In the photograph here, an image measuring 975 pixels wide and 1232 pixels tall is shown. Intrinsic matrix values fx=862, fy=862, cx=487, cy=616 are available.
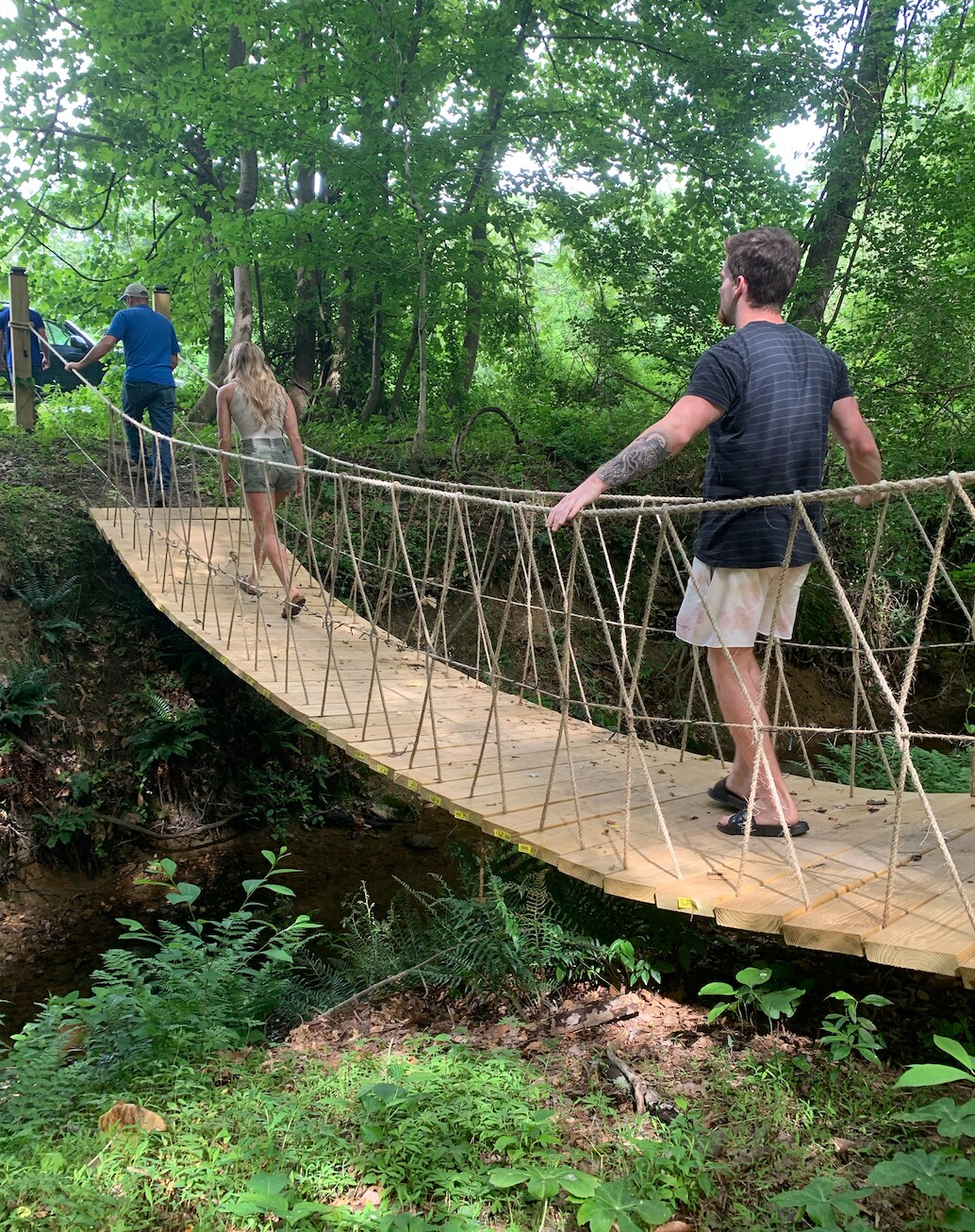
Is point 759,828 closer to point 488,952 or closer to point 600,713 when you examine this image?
point 488,952

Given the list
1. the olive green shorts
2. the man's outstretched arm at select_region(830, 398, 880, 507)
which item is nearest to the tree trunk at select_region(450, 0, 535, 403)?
the olive green shorts

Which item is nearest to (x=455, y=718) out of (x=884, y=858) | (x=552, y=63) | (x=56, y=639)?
(x=884, y=858)

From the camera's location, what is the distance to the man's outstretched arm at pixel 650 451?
2.01m

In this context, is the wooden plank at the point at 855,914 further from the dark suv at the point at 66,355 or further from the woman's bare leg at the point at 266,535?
the dark suv at the point at 66,355

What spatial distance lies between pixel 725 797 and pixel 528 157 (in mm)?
5716

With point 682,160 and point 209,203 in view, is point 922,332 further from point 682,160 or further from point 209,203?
point 209,203

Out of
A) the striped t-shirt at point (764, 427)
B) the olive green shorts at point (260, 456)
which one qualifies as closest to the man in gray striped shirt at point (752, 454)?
the striped t-shirt at point (764, 427)

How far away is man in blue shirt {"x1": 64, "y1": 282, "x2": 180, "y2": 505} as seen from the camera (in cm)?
542

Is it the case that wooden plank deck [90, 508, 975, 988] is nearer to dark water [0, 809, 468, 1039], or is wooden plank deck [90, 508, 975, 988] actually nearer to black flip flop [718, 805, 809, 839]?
black flip flop [718, 805, 809, 839]

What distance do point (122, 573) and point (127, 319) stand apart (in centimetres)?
159

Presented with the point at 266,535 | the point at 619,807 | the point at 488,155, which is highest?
the point at 488,155

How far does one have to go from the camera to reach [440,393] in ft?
27.7

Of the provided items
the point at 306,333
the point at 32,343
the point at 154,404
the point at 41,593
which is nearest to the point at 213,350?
the point at 306,333

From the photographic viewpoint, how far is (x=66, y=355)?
30.7 feet
